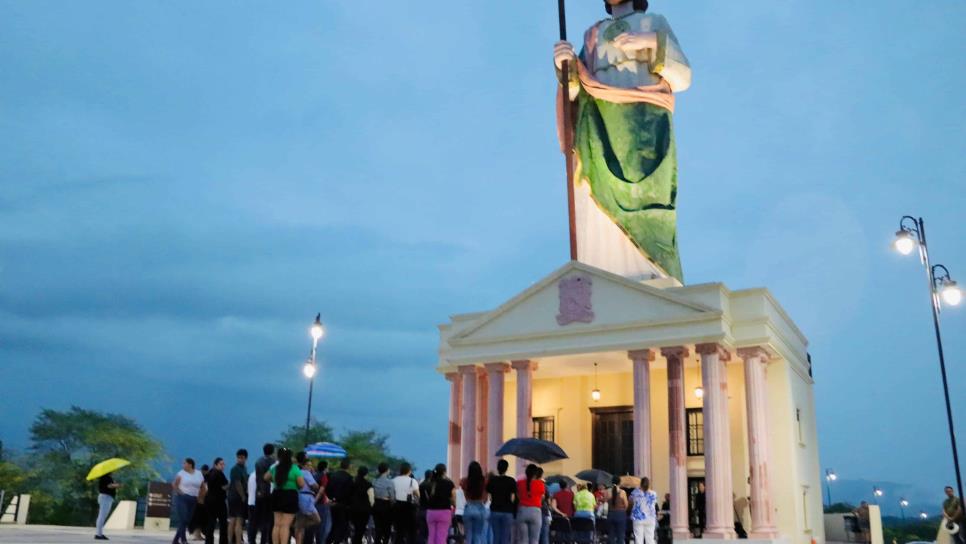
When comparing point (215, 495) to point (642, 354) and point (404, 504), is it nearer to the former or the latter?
point (404, 504)

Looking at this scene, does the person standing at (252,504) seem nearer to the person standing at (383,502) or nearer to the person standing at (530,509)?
the person standing at (383,502)

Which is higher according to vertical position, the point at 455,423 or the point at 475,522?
the point at 455,423

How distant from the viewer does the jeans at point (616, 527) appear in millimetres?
18078

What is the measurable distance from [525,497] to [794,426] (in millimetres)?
16143

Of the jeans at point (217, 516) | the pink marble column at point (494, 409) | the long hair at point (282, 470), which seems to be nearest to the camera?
the long hair at point (282, 470)

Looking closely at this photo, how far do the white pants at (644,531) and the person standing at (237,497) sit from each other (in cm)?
740

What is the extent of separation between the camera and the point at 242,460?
1509cm

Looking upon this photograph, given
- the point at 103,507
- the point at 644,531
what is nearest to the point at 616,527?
the point at 644,531

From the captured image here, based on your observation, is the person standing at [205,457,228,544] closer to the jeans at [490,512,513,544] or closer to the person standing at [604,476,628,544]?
the jeans at [490,512,513,544]

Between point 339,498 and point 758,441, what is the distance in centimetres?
1421

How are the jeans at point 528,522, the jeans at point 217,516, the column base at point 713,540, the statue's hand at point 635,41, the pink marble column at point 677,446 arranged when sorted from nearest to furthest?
the jeans at point 528,522
the jeans at point 217,516
the column base at point 713,540
the pink marble column at point 677,446
the statue's hand at point 635,41

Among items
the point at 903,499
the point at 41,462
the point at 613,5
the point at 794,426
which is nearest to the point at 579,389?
the point at 794,426

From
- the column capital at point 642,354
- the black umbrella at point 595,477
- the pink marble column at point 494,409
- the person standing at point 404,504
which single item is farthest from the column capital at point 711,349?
the person standing at point 404,504

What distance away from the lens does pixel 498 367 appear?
28.0 m
